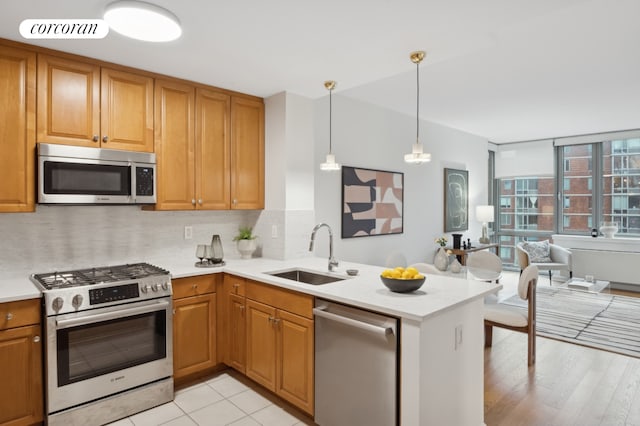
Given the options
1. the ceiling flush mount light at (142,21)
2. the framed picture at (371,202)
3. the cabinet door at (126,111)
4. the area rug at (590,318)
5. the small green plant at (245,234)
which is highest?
the ceiling flush mount light at (142,21)

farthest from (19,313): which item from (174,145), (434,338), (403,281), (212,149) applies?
(434,338)

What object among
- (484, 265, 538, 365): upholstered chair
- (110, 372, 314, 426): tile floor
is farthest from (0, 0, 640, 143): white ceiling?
(110, 372, 314, 426): tile floor

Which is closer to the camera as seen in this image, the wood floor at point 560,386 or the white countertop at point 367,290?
the white countertop at point 367,290

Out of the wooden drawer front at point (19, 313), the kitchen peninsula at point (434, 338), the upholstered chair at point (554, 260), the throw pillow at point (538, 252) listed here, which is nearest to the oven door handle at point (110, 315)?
the wooden drawer front at point (19, 313)

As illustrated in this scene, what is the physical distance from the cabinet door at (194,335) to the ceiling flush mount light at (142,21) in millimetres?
1781

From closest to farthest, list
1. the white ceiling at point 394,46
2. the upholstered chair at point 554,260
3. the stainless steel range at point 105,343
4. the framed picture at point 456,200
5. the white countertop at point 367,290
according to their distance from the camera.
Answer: the white countertop at point 367,290 < the white ceiling at point 394,46 < the stainless steel range at point 105,343 < the framed picture at point 456,200 < the upholstered chair at point 554,260

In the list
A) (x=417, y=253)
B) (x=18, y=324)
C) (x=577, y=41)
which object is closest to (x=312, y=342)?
(x=18, y=324)

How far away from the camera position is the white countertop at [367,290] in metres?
A: 1.91

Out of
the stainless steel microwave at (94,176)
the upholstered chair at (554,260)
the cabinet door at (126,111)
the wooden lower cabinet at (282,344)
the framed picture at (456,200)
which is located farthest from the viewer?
the upholstered chair at (554,260)

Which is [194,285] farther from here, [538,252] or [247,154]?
[538,252]

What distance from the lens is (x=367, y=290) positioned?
2258mm

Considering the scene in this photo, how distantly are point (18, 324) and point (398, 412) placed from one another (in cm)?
216

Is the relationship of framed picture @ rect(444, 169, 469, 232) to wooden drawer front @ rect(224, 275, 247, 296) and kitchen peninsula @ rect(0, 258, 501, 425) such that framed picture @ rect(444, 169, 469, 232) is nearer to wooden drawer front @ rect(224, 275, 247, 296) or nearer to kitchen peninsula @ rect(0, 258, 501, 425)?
kitchen peninsula @ rect(0, 258, 501, 425)

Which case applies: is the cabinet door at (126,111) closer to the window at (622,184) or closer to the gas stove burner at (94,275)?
the gas stove burner at (94,275)
